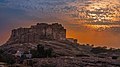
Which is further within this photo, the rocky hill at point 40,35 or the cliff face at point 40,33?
the cliff face at point 40,33

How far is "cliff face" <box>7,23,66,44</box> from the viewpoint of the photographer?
155125 millimetres

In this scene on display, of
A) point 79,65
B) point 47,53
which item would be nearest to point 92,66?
point 79,65

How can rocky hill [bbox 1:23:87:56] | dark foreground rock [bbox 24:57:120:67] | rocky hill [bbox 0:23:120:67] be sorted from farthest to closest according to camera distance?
1. rocky hill [bbox 1:23:87:56]
2. rocky hill [bbox 0:23:120:67]
3. dark foreground rock [bbox 24:57:120:67]

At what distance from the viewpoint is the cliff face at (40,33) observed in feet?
509

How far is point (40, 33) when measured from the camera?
6166 inches

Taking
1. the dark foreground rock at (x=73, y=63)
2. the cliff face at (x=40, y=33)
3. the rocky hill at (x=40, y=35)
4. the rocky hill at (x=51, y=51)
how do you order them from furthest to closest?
the cliff face at (x=40, y=33) < the rocky hill at (x=40, y=35) < the rocky hill at (x=51, y=51) < the dark foreground rock at (x=73, y=63)

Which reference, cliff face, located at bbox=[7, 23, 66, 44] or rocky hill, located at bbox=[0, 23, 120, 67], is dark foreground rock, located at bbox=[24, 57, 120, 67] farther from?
cliff face, located at bbox=[7, 23, 66, 44]

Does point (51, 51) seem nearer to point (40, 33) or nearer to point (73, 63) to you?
point (73, 63)

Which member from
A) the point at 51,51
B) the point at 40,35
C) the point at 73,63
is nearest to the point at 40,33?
the point at 40,35

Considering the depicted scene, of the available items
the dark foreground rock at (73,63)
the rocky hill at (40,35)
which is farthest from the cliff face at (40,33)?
the dark foreground rock at (73,63)

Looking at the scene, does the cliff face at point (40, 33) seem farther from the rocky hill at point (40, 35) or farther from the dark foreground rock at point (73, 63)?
the dark foreground rock at point (73, 63)

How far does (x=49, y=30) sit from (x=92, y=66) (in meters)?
74.1

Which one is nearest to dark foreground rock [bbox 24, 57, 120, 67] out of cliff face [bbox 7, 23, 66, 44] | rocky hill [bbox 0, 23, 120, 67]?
rocky hill [bbox 0, 23, 120, 67]

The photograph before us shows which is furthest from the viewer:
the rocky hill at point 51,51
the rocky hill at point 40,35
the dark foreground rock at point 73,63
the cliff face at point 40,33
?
the cliff face at point 40,33
